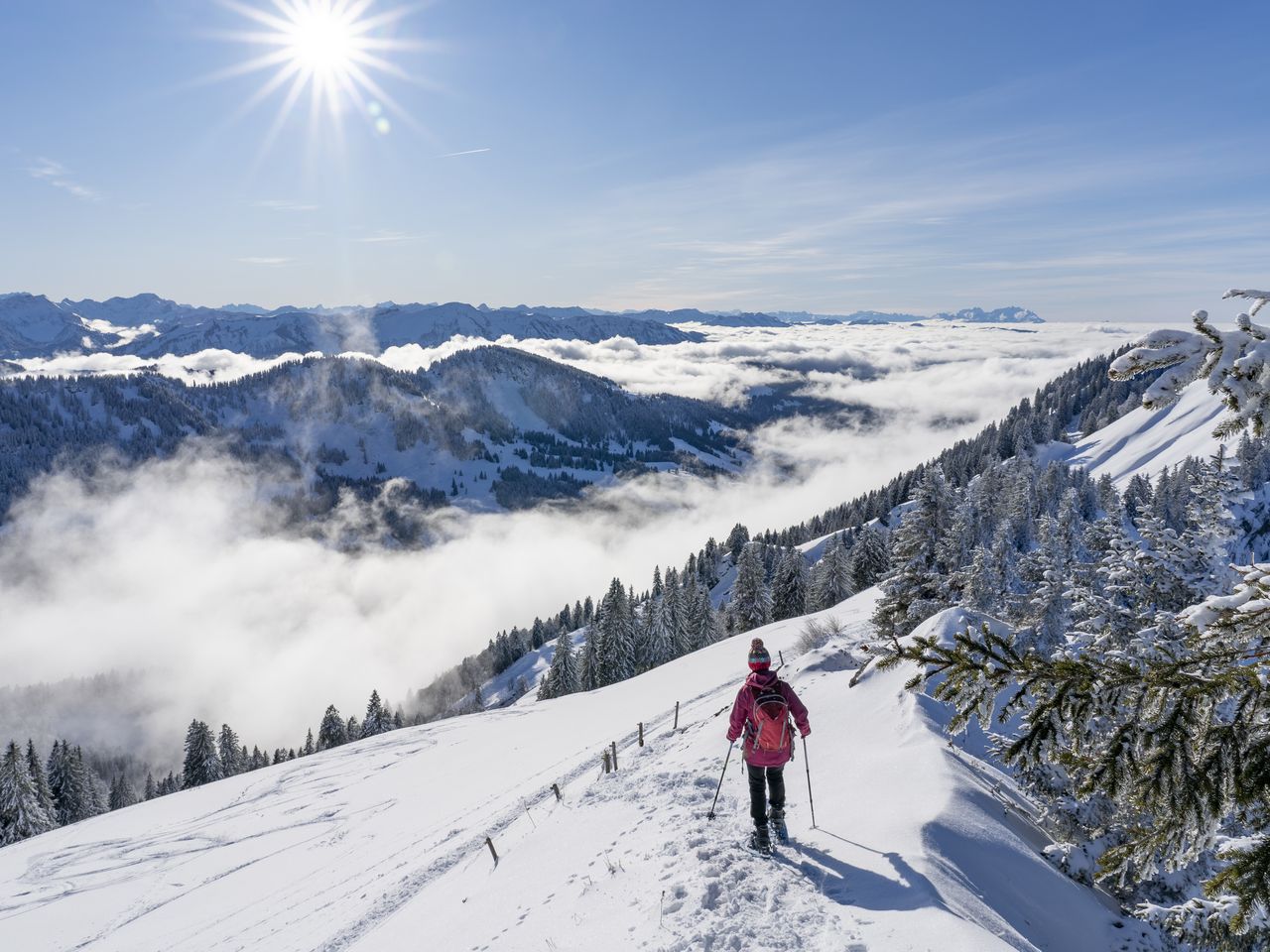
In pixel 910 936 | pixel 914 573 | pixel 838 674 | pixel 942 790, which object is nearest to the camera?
pixel 910 936

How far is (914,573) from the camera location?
33.7 m

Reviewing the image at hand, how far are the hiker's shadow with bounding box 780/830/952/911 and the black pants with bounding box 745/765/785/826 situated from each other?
0.62 m

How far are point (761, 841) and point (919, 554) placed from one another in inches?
1129

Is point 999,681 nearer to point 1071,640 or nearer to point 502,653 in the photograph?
point 1071,640

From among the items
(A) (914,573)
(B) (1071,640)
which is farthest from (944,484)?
(B) (1071,640)

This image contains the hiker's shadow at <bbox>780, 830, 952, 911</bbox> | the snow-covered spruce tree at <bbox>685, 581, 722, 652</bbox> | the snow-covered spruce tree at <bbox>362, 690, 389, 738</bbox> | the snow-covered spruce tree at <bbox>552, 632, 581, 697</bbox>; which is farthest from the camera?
the snow-covered spruce tree at <bbox>362, 690, 389, 738</bbox>

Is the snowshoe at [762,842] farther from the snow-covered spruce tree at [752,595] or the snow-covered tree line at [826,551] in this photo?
the snow-covered spruce tree at [752,595]

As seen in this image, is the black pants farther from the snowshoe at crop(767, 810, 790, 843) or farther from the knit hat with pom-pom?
the knit hat with pom-pom

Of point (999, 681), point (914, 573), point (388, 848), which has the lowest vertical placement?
point (388, 848)

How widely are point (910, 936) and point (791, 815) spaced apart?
13.6 ft

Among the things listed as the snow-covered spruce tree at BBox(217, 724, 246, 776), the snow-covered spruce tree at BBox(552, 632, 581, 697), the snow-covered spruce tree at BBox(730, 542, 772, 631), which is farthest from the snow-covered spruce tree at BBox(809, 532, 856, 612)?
the snow-covered spruce tree at BBox(217, 724, 246, 776)

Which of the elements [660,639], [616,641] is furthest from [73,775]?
[660,639]

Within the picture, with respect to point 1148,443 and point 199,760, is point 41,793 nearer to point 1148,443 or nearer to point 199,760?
point 199,760

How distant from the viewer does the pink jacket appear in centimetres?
924
